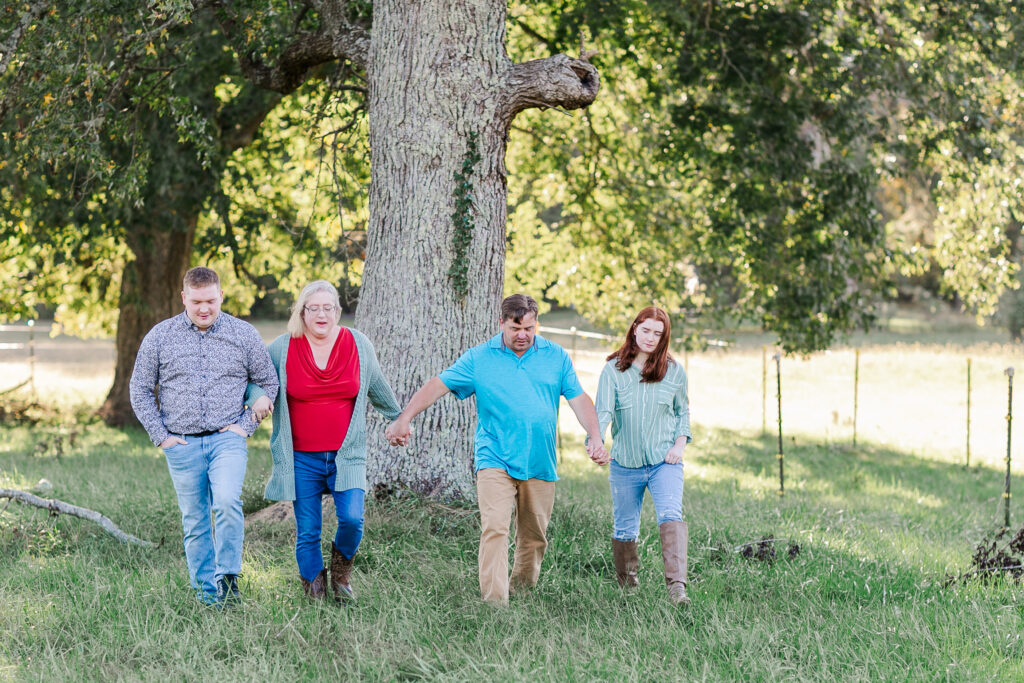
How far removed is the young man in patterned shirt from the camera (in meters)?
5.18

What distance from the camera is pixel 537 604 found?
5.36m

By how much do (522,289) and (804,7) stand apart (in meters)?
6.03

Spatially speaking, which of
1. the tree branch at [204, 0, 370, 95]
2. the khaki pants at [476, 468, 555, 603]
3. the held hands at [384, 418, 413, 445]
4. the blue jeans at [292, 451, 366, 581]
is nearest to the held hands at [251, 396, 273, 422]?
the blue jeans at [292, 451, 366, 581]

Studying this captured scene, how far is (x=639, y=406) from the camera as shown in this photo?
5.71 meters

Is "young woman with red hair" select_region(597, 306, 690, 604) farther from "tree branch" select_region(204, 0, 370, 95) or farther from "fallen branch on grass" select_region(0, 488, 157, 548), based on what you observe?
"tree branch" select_region(204, 0, 370, 95)

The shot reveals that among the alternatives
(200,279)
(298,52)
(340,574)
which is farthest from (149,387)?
(298,52)

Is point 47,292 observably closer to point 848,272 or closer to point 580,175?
point 580,175

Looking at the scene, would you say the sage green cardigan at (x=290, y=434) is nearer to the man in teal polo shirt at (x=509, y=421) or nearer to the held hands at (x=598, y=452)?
the man in teal polo shirt at (x=509, y=421)

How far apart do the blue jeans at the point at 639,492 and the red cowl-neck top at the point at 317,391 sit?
1619 millimetres

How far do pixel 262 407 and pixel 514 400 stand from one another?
1.31 metres

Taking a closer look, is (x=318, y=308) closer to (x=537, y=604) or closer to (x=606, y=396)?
(x=606, y=396)

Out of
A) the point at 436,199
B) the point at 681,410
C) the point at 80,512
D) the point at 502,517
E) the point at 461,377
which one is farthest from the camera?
the point at 436,199

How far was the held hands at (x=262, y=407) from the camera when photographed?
509 cm

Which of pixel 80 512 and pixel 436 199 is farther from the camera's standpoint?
pixel 436 199
